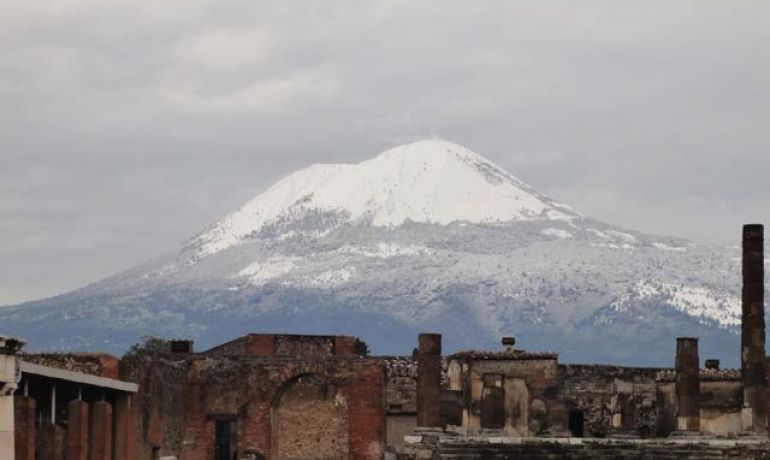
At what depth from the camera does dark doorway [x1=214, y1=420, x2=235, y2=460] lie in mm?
61375

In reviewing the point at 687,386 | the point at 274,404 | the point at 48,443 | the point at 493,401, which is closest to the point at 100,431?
the point at 48,443

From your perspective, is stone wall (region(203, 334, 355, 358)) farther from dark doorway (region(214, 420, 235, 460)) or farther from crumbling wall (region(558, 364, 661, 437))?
crumbling wall (region(558, 364, 661, 437))

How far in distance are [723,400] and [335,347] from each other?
1162cm

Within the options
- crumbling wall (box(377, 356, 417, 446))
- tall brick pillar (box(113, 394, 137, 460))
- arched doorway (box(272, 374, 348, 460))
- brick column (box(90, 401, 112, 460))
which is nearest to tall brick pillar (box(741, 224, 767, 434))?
crumbling wall (box(377, 356, 417, 446))

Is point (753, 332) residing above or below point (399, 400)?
above

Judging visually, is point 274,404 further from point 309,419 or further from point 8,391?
point 8,391

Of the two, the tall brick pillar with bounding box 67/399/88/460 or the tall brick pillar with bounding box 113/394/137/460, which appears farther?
→ the tall brick pillar with bounding box 113/394/137/460

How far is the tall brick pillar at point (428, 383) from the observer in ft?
192

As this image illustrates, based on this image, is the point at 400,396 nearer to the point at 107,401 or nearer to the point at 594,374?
the point at 594,374

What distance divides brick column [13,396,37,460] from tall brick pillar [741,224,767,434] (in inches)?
1021

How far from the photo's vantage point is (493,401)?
6188cm

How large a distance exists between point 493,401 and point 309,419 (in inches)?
198

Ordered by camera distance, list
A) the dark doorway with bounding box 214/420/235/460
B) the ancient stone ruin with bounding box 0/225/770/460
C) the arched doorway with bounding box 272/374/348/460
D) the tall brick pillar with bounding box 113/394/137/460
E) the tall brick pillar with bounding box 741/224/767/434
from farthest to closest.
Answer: the arched doorway with bounding box 272/374/348/460 < the dark doorway with bounding box 214/420/235/460 < the ancient stone ruin with bounding box 0/225/770/460 < the tall brick pillar with bounding box 741/224/767/434 < the tall brick pillar with bounding box 113/394/137/460

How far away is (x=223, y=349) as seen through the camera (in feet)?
220
